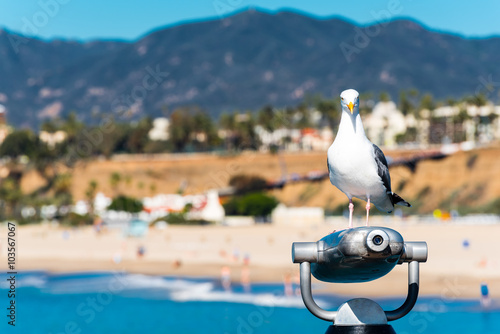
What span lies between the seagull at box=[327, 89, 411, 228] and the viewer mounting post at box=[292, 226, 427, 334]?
104 cm

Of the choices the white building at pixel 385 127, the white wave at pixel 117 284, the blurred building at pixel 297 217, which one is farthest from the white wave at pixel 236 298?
the white building at pixel 385 127

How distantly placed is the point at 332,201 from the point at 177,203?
18.0 m

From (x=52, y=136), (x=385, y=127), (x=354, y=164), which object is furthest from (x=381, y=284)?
(x=52, y=136)

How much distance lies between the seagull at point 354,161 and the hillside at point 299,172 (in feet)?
214

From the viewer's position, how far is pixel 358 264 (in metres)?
3.36

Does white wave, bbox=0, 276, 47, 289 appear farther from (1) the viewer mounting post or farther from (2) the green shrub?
(2) the green shrub

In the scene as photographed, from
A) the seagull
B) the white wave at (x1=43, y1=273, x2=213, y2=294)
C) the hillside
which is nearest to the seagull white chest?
the seagull

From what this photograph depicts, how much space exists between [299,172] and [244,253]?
5226cm

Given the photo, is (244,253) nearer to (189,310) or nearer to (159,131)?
(189,310)

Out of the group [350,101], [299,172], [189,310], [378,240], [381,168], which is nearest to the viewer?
[378,240]

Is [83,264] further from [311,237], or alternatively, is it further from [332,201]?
[332,201]

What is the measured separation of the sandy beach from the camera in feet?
106

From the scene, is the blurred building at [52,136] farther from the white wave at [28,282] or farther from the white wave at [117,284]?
the white wave at [117,284]

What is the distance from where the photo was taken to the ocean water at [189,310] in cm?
2530
